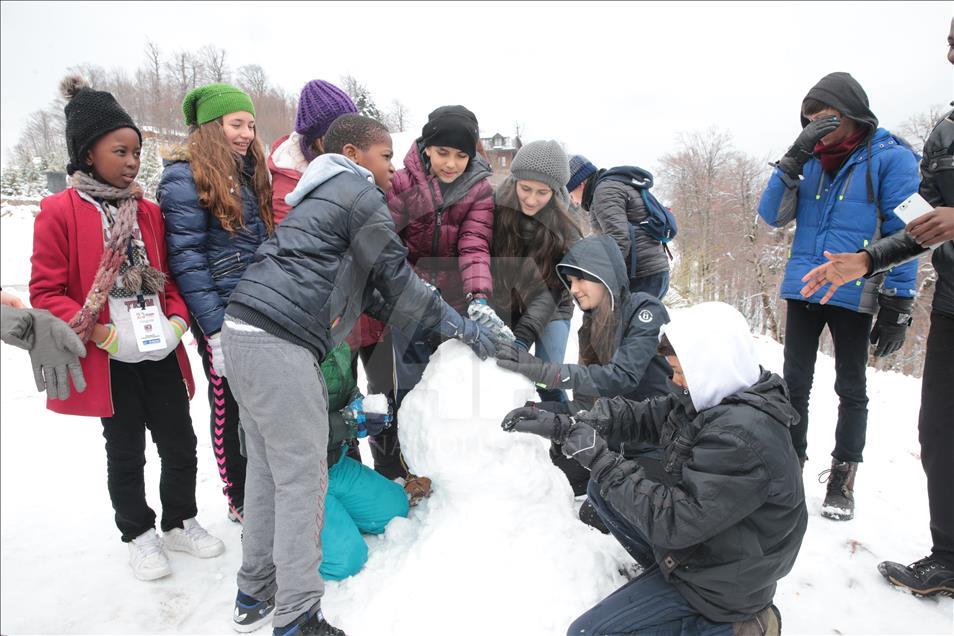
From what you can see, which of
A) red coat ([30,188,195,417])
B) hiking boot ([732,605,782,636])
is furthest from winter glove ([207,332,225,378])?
hiking boot ([732,605,782,636])

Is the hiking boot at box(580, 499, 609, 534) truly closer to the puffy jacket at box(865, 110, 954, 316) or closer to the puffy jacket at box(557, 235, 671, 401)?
the puffy jacket at box(557, 235, 671, 401)

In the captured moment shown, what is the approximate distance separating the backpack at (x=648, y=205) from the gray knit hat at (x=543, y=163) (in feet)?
2.23

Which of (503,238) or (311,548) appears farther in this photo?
(503,238)

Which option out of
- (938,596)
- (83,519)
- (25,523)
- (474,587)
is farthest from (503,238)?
(25,523)

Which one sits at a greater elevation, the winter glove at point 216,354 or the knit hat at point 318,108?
the knit hat at point 318,108

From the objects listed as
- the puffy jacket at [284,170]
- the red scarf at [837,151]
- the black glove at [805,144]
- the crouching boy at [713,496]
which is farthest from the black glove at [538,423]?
the red scarf at [837,151]

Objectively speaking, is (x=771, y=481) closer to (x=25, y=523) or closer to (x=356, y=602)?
(x=356, y=602)

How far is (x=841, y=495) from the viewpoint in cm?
257

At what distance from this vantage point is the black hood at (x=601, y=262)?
243 cm

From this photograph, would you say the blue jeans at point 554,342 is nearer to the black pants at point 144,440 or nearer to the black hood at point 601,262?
the black hood at point 601,262

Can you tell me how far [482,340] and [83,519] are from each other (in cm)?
236

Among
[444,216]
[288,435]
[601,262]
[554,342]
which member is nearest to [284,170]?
[444,216]

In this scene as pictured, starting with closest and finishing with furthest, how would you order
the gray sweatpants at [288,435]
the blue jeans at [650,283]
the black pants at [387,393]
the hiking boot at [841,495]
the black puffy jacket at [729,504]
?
the black puffy jacket at [729,504] → the gray sweatpants at [288,435] → the hiking boot at [841,495] → the black pants at [387,393] → the blue jeans at [650,283]

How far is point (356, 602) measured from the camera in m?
1.93
